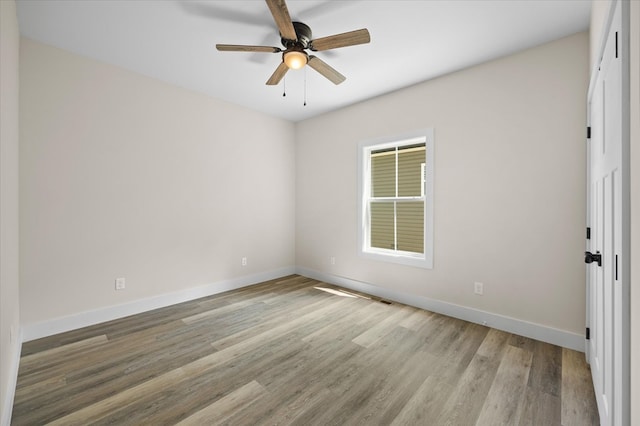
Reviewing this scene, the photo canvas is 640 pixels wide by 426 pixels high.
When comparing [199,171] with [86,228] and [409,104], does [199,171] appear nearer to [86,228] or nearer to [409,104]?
[86,228]

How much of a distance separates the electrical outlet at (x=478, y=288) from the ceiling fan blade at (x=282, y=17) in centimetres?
→ 300

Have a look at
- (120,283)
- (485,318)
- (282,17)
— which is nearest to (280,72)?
(282,17)

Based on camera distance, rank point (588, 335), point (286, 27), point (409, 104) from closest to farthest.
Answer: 1. point (286, 27)
2. point (588, 335)
3. point (409, 104)

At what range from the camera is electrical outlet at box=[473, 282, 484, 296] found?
291 cm

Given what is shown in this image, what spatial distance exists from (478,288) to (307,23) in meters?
3.10

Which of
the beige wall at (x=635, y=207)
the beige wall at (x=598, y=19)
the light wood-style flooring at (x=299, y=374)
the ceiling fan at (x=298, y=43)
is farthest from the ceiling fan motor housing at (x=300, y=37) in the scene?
the light wood-style flooring at (x=299, y=374)

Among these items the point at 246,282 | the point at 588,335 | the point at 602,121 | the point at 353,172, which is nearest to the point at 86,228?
the point at 246,282

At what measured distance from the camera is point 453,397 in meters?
1.82

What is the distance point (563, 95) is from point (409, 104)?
1506 mm

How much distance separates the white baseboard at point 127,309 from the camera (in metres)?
2.59

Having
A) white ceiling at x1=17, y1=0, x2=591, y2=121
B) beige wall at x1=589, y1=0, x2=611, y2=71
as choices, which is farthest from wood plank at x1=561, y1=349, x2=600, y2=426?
white ceiling at x1=17, y1=0, x2=591, y2=121

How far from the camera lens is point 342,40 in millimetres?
2105

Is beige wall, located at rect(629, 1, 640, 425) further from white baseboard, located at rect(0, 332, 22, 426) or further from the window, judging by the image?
white baseboard, located at rect(0, 332, 22, 426)

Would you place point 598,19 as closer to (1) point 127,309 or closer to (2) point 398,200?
(2) point 398,200
